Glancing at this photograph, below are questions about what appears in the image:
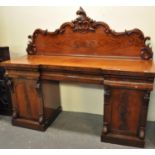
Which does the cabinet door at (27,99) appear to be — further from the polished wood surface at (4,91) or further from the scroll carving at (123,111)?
the scroll carving at (123,111)

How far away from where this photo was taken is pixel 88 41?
2.24 m

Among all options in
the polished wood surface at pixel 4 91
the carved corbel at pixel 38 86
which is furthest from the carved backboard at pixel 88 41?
the carved corbel at pixel 38 86

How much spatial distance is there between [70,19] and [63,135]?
4.67 feet

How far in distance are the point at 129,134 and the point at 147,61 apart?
83 centimetres

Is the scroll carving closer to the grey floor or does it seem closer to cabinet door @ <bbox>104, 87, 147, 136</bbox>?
cabinet door @ <bbox>104, 87, 147, 136</bbox>

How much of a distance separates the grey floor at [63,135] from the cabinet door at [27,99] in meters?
0.20

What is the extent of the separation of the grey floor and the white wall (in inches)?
9.6

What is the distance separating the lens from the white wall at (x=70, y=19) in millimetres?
2049

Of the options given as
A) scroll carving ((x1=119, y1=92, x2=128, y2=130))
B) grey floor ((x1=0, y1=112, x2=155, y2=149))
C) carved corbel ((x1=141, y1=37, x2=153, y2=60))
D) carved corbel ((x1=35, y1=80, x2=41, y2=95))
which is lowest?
grey floor ((x1=0, y1=112, x2=155, y2=149))

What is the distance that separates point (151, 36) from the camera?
206cm

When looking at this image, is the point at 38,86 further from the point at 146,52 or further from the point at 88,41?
the point at 146,52

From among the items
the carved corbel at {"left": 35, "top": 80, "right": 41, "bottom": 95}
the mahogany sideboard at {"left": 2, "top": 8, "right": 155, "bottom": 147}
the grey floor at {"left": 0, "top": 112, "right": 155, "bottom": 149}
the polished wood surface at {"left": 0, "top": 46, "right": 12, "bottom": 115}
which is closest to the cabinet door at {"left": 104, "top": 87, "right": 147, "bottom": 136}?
the mahogany sideboard at {"left": 2, "top": 8, "right": 155, "bottom": 147}

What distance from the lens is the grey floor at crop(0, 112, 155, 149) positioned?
74.6 inches

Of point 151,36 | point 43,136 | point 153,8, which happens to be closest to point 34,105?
point 43,136
